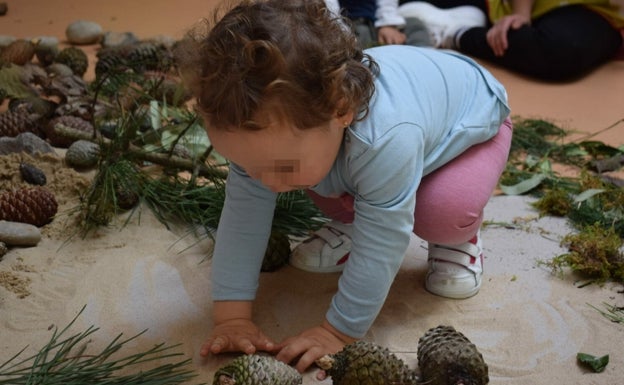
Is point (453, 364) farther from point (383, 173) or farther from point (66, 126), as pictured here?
point (66, 126)

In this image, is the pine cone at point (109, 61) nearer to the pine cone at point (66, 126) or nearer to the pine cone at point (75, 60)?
the pine cone at point (75, 60)

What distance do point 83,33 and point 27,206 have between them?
1.56 meters

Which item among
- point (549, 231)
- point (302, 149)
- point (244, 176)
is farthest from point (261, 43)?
point (549, 231)

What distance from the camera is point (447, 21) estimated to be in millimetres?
2965

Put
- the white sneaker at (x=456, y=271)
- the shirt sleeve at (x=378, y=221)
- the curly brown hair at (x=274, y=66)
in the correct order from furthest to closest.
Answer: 1. the white sneaker at (x=456, y=271)
2. the shirt sleeve at (x=378, y=221)
3. the curly brown hair at (x=274, y=66)

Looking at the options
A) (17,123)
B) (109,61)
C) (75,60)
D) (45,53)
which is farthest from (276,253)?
(45,53)

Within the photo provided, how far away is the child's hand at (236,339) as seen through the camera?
1.18m

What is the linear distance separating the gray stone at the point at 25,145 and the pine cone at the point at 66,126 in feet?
0.22

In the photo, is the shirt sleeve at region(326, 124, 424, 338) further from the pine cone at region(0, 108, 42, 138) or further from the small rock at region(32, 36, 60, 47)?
the small rock at region(32, 36, 60, 47)

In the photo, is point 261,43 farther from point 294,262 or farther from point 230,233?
point 294,262

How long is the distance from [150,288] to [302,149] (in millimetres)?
515

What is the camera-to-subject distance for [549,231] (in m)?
1.59

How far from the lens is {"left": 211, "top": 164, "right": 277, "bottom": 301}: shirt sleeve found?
126 cm

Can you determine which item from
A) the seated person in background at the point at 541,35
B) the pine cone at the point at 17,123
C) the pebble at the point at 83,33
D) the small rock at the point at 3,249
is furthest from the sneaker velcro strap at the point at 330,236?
the pebble at the point at 83,33
